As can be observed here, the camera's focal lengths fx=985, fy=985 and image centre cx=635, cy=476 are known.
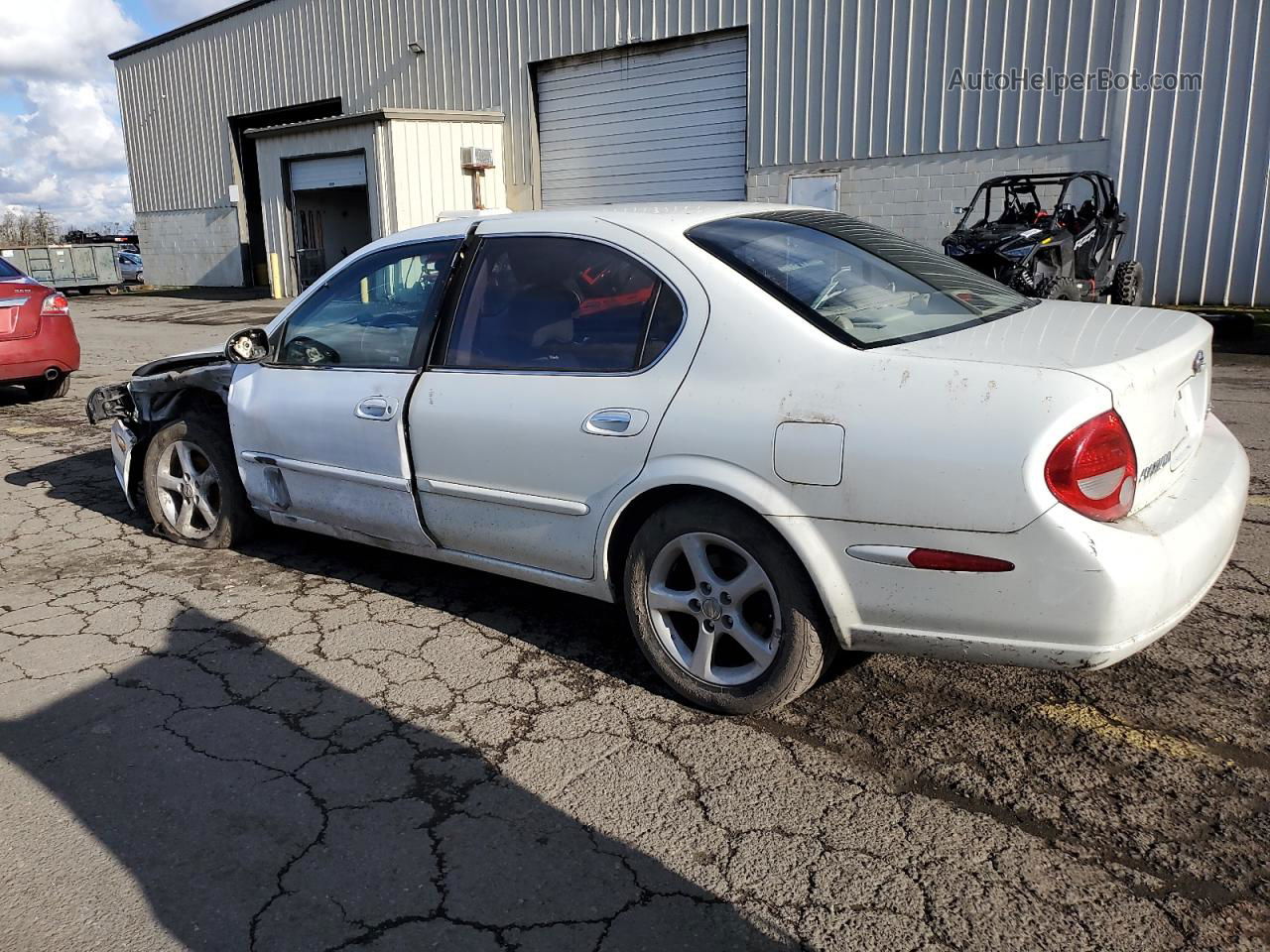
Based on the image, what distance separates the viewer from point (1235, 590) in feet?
12.5

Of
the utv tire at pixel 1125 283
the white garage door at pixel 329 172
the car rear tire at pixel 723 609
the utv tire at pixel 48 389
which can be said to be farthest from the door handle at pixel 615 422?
the white garage door at pixel 329 172

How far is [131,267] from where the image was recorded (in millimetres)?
33469

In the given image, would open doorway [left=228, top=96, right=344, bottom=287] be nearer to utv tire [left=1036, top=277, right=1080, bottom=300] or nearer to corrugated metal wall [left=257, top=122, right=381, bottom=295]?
corrugated metal wall [left=257, top=122, right=381, bottom=295]

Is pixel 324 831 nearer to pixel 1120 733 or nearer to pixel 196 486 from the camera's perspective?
pixel 1120 733

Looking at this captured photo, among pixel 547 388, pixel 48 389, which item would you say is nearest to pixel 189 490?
pixel 547 388

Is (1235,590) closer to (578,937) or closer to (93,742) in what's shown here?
(578,937)

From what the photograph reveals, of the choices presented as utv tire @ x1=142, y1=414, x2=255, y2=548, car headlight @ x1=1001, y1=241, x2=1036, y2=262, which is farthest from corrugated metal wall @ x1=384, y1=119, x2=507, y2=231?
utv tire @ x1=142, y1=414, x2=255, y2=548

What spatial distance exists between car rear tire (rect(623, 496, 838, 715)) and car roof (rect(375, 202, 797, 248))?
968 millimetres

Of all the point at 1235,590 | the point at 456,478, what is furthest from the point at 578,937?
the point at 1235,590

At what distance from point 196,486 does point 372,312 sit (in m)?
1.55

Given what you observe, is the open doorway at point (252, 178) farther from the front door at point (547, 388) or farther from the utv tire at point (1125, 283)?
the front door at point (547, 388)

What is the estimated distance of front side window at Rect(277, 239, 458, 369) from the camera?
375cm

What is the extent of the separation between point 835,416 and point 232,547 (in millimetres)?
3373

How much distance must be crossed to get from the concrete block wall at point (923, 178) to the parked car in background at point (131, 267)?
84.4 feet
